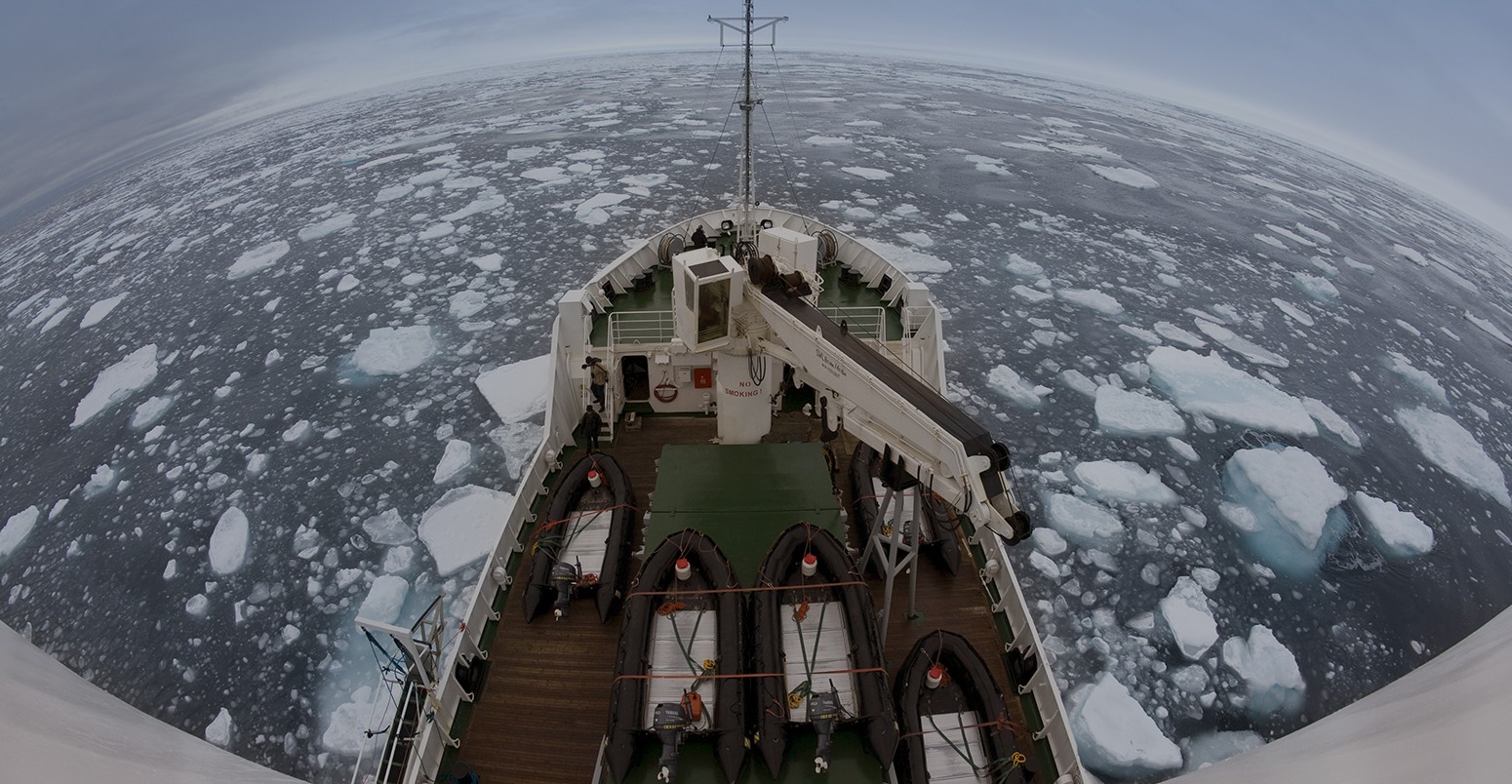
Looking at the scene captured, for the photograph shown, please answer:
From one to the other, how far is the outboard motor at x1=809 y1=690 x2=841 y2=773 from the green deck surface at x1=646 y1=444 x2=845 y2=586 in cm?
126

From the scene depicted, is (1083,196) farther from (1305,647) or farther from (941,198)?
(1305,647)

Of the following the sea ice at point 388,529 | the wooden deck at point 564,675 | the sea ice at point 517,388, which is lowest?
the sea ice at point 388,529

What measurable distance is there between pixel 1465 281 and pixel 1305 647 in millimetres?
23603

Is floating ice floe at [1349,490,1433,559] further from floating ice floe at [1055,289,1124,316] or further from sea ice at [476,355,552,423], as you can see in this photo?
sea ice at [476,355,552,423]

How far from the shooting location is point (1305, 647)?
8.71m

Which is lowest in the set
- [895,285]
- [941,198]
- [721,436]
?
[941,198]

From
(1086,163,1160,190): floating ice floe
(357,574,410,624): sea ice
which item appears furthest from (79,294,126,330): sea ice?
(1086,163,1160,190): floating ice floe

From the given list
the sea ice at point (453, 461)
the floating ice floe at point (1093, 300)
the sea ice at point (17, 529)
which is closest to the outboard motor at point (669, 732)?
the sea ice at point (453, 461)

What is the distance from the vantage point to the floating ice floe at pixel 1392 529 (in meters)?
10.3

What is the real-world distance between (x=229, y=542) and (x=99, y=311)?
12761 mm

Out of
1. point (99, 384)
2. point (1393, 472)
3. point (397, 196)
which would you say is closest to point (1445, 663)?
point (1393, 472)

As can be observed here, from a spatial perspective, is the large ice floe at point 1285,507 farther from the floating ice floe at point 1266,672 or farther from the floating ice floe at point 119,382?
the floating ice floe at point 119,382

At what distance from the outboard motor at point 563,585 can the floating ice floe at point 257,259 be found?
18.2 metres

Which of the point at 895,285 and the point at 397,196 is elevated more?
the point at 895,285
